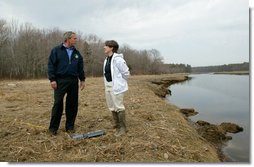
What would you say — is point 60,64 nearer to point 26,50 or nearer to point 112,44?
point 112,44

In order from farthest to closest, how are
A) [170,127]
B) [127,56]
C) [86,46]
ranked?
[127,56], [86,46], [170,127]

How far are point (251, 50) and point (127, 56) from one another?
80214 millimetres

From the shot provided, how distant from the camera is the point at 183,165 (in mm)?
4625

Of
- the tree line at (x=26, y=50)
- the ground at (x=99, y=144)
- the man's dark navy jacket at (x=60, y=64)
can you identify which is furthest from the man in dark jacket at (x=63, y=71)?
the tree line at (x=26, y=50)

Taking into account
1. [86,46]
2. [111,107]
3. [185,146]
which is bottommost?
[185,146]

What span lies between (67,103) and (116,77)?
1.20 meters

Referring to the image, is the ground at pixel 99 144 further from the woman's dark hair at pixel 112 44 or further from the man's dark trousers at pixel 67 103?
the woman's dark hair at pixel 112 44

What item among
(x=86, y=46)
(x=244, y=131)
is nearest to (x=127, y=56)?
(x=86, y=46)

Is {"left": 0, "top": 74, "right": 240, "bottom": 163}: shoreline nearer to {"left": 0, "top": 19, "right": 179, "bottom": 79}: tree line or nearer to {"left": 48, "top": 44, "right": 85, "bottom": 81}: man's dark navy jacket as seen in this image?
{"left": 48, "top": 44, "right": 85, "bottom": 81}: man's dark navy jacket

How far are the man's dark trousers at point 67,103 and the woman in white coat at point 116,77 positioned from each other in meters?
0.69

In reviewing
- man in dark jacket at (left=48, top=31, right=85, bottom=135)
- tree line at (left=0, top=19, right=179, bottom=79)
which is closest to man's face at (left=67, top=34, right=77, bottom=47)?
man in dark jacket at (left=48, top=31, right=85, bottom=135)

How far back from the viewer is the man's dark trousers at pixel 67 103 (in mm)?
5832

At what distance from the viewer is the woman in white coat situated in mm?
5788

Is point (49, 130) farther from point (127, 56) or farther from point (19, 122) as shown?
point (127, 56)
